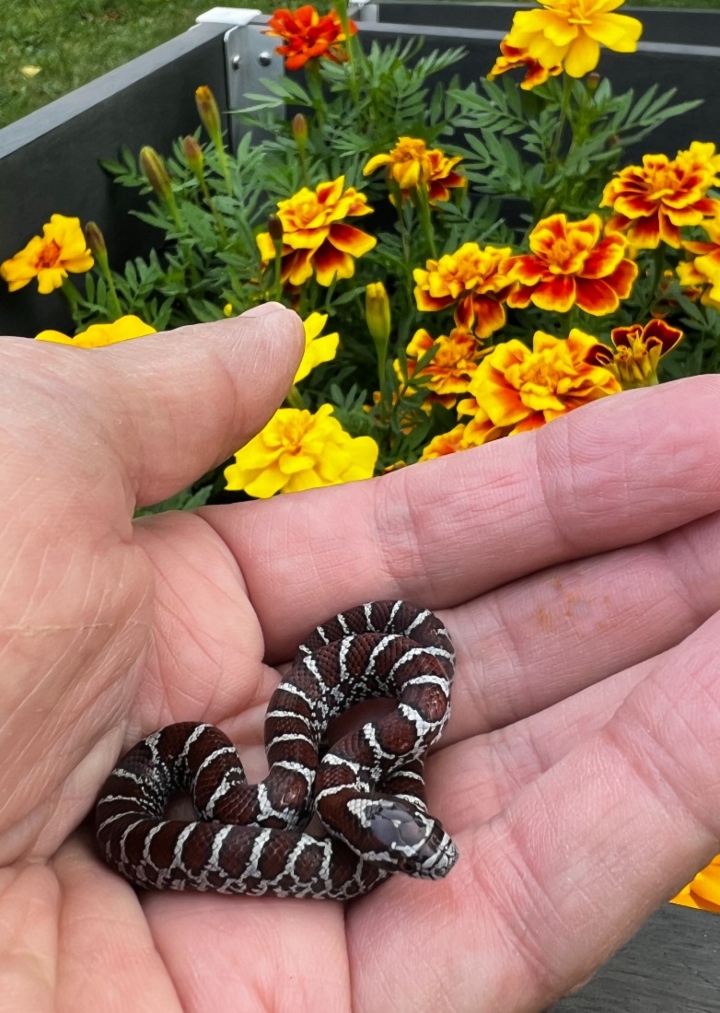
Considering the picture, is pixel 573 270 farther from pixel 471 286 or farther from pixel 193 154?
pixel 193 154

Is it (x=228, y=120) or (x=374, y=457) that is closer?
(x=374, y=457)

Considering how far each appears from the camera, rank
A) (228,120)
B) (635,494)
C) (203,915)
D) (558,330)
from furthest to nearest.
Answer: (228,120), (558,330), (635,494), (203,915)

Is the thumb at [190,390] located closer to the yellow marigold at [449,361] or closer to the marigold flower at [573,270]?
the yellow marigold at [449,361]

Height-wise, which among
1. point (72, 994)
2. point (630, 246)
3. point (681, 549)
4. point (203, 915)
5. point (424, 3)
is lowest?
point (203, 915)

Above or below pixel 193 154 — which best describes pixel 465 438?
below

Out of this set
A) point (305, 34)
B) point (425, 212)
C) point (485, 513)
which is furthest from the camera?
point (305, 34)

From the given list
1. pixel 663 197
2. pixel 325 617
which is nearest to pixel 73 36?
pixel 663 197

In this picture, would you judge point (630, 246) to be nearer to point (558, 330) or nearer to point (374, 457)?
point (558, 330)

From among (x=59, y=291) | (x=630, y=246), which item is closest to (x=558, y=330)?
(x=630, y=246)
